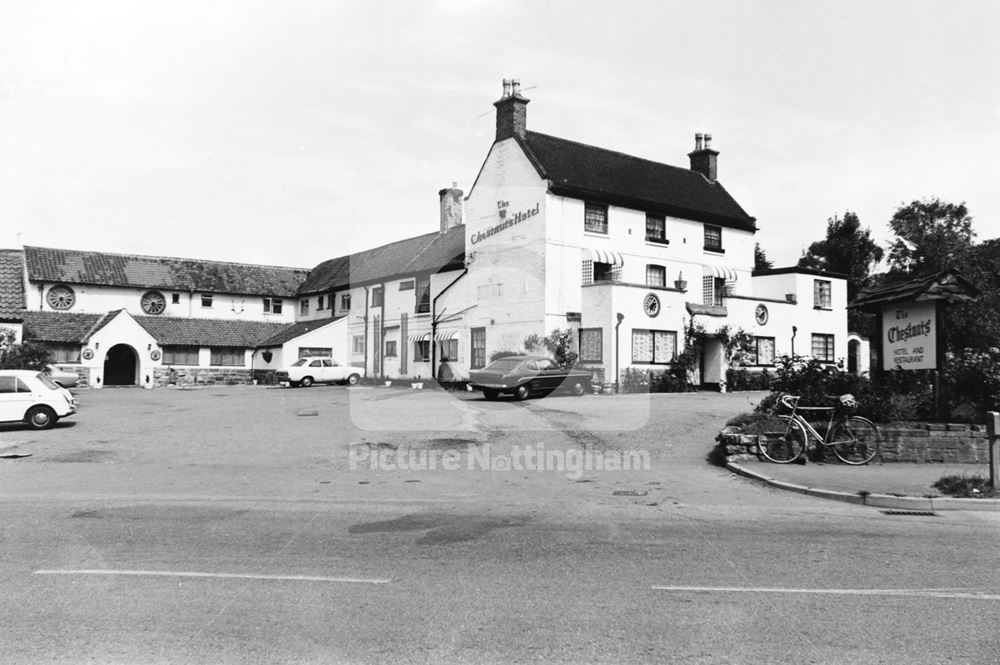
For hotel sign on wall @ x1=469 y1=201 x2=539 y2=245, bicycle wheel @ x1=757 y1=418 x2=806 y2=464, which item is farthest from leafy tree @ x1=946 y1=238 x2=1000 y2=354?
hotel sign on wall @ x1=469 y1=201 x2=539 y2=245

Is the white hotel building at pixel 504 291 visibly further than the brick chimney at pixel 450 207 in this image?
No

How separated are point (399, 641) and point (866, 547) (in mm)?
5382

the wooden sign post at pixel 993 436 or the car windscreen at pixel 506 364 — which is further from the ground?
the car windscreen at pixel 506 364

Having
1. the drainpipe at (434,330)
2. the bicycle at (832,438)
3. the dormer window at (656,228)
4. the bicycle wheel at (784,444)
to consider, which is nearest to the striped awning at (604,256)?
the dormer window at (656,228)

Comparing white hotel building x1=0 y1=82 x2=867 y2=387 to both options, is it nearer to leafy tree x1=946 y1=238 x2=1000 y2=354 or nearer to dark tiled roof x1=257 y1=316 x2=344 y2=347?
dark tiled roof x1=257 y1=316 x2=344 y2=347

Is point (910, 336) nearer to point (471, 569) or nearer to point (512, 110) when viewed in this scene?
point (471, 569)

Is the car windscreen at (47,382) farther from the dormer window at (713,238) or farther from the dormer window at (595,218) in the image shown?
the dormer window at (713,238)

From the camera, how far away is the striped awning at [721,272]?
3878cm

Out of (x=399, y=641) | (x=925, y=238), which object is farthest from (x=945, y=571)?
(x=925, y=238)

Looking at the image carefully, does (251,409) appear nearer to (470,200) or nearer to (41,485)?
(41,485)

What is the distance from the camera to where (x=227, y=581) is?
6625 millimetres

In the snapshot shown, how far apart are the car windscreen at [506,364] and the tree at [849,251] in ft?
154

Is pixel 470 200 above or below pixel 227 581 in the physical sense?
above
